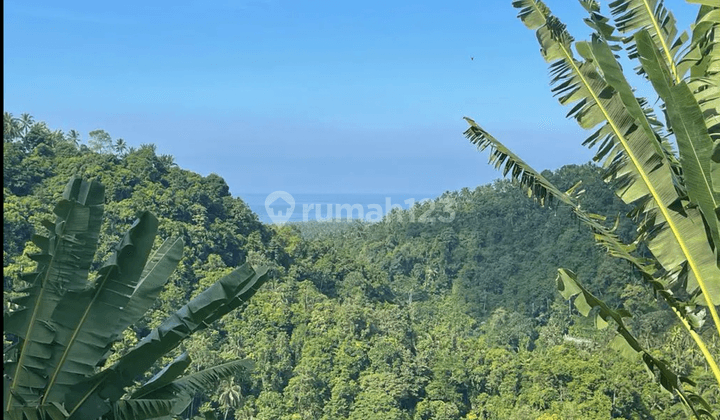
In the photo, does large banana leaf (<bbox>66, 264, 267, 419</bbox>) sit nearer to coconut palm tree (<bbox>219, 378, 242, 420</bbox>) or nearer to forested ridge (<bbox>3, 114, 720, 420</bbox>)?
forested ridge (<bbox>3, 114, 720, 420</bbox>)

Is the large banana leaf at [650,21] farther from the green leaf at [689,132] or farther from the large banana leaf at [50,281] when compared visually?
the large banana leaf at [50,281]

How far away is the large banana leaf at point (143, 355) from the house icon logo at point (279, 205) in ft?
306

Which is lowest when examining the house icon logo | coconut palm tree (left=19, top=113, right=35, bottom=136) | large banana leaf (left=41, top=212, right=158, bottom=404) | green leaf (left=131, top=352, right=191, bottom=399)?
green leaf (left=131, top=352, right=191, bottom=399)

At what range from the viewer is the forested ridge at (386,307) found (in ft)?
74.1

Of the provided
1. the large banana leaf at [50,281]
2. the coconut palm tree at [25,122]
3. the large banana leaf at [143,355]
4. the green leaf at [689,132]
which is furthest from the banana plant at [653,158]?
the coconut palm tree at [25,122]

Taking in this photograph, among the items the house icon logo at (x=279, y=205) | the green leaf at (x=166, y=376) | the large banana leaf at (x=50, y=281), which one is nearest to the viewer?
the large banana leaf at (x=50, y=281)

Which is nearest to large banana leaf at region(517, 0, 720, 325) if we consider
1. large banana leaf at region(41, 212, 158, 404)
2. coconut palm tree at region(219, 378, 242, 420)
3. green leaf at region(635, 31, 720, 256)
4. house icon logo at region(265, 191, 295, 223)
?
green leaf at region(635, 31, 720, 256)

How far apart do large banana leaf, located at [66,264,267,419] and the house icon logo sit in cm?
9326

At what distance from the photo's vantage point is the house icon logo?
102719 millimetres

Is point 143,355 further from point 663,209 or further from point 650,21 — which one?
point 650,21

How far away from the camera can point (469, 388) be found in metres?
25.9

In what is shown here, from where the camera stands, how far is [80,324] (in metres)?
2.46

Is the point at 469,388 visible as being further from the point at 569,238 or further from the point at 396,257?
the point at 396,257

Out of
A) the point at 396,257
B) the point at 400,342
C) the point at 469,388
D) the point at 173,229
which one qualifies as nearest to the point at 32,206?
the point at 173,229
